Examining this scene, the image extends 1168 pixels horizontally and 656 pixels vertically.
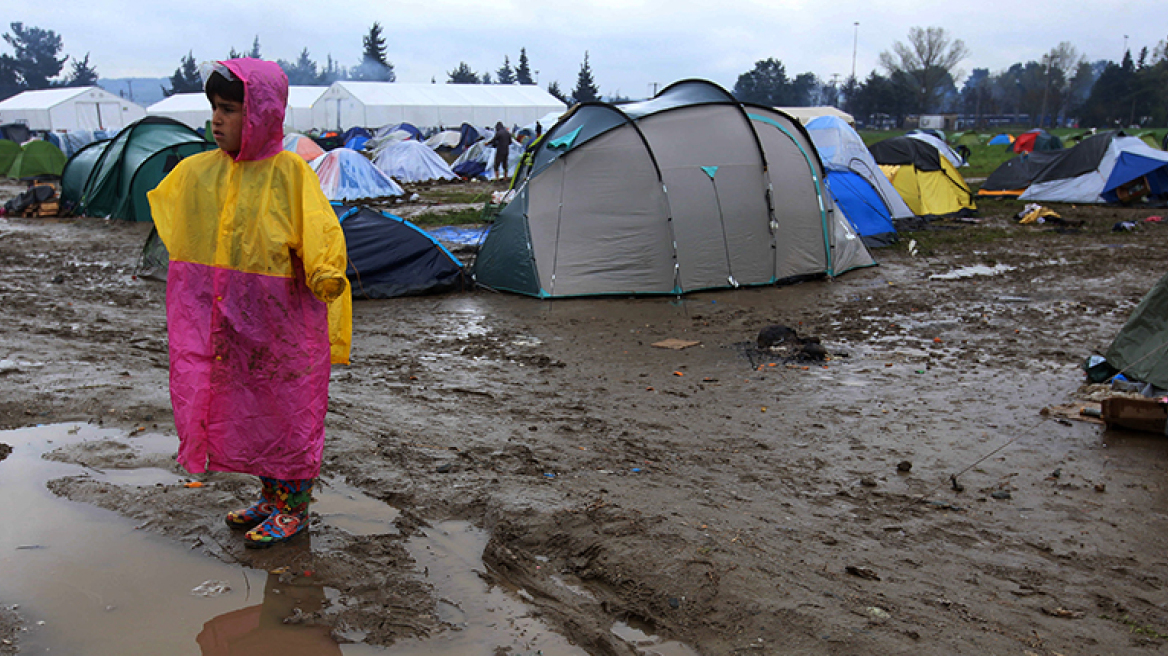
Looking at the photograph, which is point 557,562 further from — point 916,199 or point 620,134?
point 916,199

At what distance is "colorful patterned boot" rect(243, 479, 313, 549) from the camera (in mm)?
3582

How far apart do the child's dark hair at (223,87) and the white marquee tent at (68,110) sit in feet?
197

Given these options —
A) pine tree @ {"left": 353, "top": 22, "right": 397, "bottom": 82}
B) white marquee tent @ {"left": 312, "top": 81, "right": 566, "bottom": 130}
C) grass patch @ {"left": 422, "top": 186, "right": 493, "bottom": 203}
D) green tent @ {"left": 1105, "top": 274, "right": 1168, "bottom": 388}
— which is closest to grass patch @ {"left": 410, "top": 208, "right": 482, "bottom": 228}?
grass patch @ {"left": 422, "top": 186, "right": 493, "bottom": 203}

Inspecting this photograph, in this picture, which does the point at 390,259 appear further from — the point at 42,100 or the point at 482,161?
the point at 42,100

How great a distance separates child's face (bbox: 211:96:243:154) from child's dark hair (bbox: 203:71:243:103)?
0.02 metres

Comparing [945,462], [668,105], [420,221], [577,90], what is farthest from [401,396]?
[577,90]

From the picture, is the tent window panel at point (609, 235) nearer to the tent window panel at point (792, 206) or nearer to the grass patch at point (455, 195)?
the tent window panel at point (792, 206)

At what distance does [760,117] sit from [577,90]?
70318mm

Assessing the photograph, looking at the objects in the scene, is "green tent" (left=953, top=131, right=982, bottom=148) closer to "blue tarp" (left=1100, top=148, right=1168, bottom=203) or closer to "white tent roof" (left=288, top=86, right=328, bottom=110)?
"blue tarp" (left=1100, top=148, right=1168, bottom=203)

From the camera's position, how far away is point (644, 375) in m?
7.00

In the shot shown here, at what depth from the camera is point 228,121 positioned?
11.0 feet

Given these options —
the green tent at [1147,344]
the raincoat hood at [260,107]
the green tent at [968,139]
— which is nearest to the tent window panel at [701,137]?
the green tent at [1147,344]

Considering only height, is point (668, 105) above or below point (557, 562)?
above

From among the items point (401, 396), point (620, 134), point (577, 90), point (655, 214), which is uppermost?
point (577, 90)
